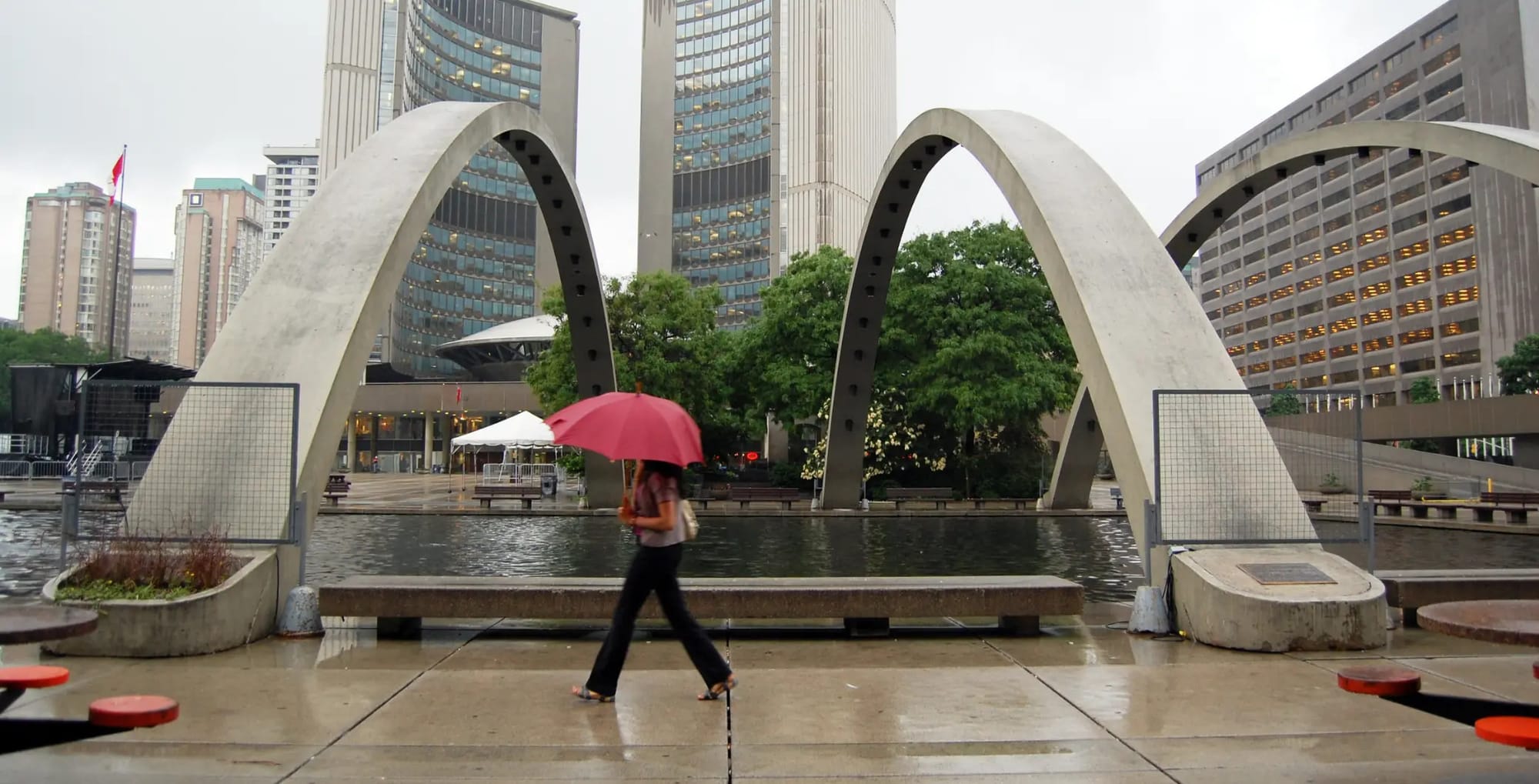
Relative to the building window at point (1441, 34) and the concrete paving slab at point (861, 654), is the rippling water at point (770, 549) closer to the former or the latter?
the concrete paving slab at point (861, 654)

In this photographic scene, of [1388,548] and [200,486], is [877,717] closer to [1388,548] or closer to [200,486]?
[200,486]

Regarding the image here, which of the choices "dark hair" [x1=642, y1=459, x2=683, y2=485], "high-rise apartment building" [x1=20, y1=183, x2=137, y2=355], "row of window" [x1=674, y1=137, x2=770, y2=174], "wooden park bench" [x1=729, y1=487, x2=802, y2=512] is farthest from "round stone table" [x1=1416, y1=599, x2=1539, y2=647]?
"high-rise apartment building" [x1=20, y1=183, x2=137, y2=355]

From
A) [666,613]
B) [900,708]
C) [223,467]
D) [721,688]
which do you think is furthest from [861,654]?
[223,467]

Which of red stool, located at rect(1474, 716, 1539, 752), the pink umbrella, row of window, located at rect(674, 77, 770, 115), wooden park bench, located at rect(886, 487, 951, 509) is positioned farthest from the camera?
row of window, located at rect(674, 77, 770, 115)

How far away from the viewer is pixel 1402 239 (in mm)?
84000

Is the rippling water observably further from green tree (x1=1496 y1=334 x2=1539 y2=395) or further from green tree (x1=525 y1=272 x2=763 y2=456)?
green tree (x1=1496 y1=334 x2=1539 y2=395)

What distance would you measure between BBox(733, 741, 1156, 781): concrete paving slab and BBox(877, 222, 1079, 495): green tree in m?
27.1

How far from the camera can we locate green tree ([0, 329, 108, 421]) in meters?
93.3

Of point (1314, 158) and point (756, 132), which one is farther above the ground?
point (756, 132)

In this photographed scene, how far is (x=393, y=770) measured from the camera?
4875 millimetres

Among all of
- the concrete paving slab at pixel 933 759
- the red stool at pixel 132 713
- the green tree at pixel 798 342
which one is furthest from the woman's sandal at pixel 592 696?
the green tree at pixel 798 342

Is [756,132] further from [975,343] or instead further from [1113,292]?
[1113,292]

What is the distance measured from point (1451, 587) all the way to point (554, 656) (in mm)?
7465

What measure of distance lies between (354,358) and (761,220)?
106281 millimetres
